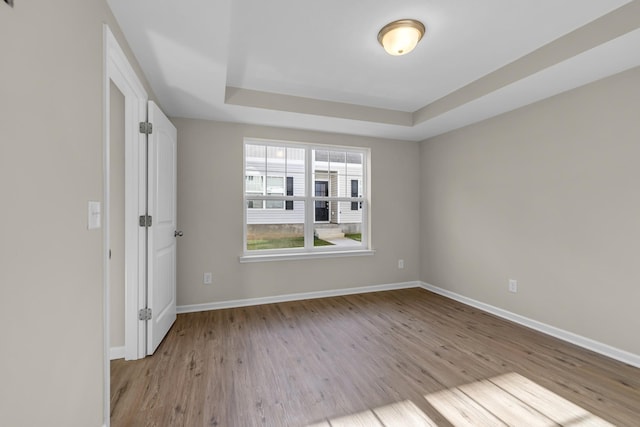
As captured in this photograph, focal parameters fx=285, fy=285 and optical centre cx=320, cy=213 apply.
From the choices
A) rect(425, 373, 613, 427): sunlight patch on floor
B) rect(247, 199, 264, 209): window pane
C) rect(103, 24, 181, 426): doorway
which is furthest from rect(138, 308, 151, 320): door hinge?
rect(425, 373, 613, 427): sunlight patch on floor

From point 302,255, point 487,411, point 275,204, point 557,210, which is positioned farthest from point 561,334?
point 275,204

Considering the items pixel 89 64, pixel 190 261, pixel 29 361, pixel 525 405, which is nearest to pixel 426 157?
pixel 525 405

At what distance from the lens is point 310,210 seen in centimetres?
390

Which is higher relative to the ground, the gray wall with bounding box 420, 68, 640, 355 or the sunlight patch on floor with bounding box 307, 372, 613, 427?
the gray wall with bounding box 420, 68, 640, 355

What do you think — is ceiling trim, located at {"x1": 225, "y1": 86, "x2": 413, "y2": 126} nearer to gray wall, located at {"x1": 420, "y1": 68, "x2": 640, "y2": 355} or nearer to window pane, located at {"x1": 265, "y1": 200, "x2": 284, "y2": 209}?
gray wall, located at {"x1": 420, "y1": 68, "x2": 640, "y2": 355}

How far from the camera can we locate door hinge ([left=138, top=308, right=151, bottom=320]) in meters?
2.28

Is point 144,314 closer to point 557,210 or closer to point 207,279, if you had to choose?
point 207,279

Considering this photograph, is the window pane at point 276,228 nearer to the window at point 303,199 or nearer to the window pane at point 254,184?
the window at point 303,199

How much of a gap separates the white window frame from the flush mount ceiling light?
1.94 m

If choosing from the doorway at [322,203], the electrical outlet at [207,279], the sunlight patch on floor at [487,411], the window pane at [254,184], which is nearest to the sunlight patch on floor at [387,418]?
the sunlight patch on floor at [487,411]

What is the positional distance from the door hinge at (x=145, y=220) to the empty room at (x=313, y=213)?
0.02 metres

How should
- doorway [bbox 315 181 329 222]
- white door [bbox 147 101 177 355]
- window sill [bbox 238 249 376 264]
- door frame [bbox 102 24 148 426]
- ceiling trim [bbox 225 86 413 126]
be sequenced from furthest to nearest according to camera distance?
doorway [bbox 315 181 329 222] → window sill [bbox 238 249 376 264] → ceiling trim [bbox 225 86 413 126] → white door [bbox 147 101 177 355] → door frame [bbox 102 24 148 426]

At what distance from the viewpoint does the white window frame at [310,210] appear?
359cm

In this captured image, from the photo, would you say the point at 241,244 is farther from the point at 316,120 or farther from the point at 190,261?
the point at 316,120
